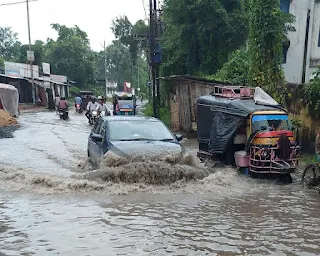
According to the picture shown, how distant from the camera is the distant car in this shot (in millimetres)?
8258

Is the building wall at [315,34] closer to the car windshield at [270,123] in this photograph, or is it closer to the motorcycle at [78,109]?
the car windshield at [270,123]

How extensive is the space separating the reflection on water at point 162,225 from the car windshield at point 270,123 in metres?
1.84

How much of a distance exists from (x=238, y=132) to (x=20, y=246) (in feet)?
20.7

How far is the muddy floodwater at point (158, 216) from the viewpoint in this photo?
493 centimetres

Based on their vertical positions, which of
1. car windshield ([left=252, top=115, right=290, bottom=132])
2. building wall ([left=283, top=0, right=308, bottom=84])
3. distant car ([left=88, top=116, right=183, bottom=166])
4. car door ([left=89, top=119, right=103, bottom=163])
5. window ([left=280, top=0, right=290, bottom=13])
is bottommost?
car door ([left=89, top=119, right=103, bottom=163])

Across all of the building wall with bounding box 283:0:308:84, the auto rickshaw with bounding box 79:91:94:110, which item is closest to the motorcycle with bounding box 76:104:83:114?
the auto rickshaw with bounding box 79:91:94:110

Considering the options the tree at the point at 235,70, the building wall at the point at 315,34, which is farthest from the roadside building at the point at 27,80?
the building wall at the point at 315,34

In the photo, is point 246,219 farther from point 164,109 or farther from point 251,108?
point 164,109

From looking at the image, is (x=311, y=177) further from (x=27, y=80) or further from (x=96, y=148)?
(x=27, y=80)

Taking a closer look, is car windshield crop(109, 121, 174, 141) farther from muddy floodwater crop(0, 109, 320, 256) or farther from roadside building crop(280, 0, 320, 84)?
roadside building crop(280, 0, 320, 84)

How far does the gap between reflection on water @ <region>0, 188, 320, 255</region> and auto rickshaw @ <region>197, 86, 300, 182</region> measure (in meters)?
1.16

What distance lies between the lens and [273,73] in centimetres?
1416

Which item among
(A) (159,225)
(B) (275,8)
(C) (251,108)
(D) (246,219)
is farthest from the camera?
(B) (275,8)

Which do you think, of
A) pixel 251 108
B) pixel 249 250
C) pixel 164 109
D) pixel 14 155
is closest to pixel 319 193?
pixel 251 108
